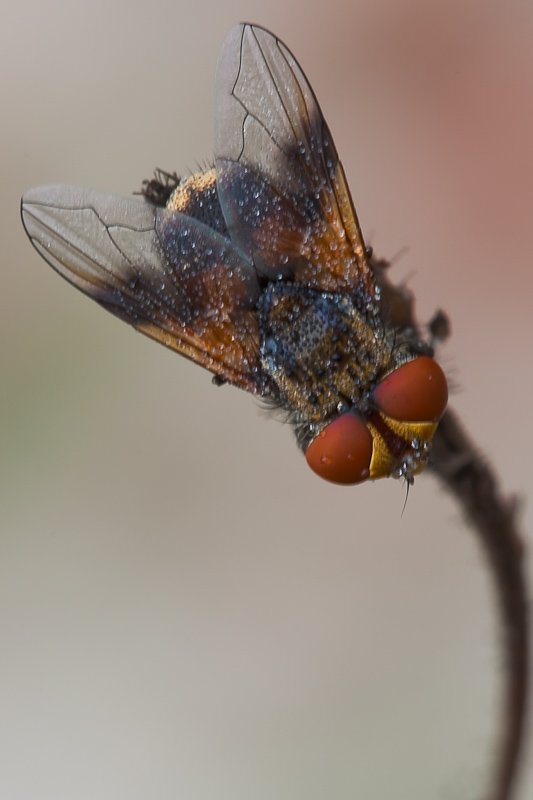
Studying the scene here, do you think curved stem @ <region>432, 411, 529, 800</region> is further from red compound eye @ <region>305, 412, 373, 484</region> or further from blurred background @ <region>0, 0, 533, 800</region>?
blurred background @ <region>0, 0, 533, 800</region>

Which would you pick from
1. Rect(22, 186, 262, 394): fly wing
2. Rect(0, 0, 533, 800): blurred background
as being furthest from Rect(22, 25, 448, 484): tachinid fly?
Rect(0, 0, 533, 800): blurred background

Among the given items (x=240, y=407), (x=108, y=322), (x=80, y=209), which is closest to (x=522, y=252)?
(x=240, y=407)

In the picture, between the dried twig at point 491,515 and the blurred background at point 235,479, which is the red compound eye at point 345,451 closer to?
the dried twig at point 491,515

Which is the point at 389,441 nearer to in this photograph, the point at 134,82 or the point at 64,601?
the point at 64,601

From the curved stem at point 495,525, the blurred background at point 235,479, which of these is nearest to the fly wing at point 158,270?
the curved stem at point 495,525

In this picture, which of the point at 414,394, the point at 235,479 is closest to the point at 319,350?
the point at 414,394

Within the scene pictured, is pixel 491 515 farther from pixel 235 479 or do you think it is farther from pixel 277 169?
pixel 235 479
